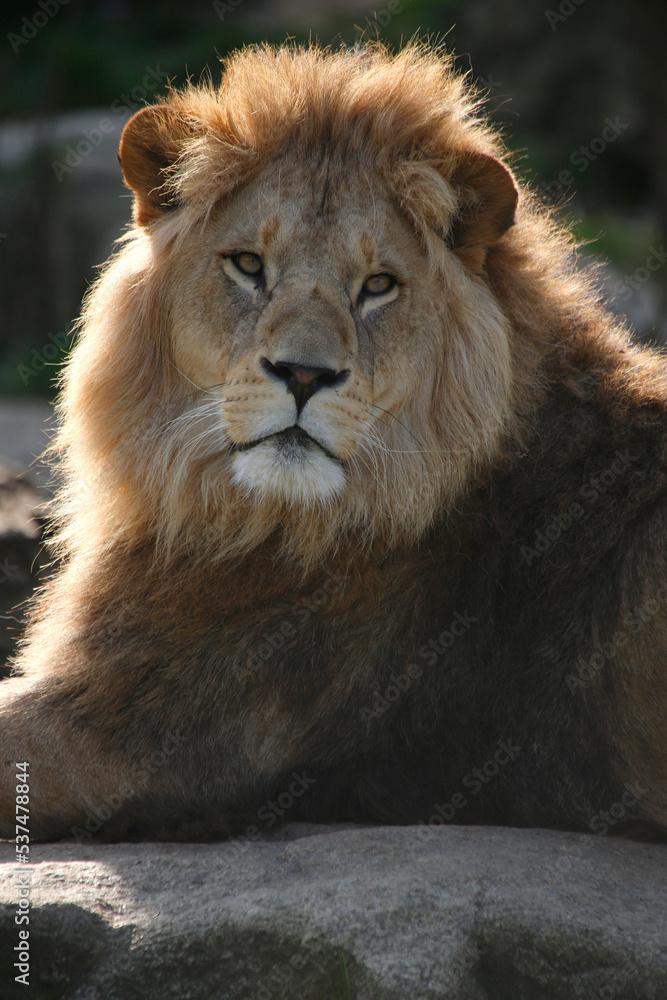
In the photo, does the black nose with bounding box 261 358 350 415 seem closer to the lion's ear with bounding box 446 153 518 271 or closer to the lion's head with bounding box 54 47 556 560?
the lion's head with bounding box 54 47 556 560

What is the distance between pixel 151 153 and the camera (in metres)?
4.00

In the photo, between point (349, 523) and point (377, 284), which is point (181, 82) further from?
point (349, 523)

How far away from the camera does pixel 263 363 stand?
3527 mm

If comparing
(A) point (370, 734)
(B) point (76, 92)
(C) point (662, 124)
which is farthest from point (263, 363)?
(B) point (76, 92)

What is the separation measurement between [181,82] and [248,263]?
13.8 m

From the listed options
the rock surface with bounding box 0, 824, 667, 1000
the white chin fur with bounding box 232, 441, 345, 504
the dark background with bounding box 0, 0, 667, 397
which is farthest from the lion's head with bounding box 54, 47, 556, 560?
the dark background with bounding box 0, 0, 667, 397

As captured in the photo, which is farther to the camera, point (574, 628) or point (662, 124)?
point (662, 124)

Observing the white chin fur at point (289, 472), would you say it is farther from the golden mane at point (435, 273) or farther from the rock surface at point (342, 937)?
the rock surface at point (342, 937)

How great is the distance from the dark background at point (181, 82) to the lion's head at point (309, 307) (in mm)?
8244

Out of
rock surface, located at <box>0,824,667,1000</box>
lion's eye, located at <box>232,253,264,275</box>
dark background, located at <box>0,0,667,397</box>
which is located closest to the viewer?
rock surface, located at <box>0,824,667,1000</box>

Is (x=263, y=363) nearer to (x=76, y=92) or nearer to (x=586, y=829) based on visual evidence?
(x=586, y=829)

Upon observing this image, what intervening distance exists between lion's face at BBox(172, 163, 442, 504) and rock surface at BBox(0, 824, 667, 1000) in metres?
1.29

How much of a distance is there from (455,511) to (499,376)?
51 cm

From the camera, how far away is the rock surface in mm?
2828
